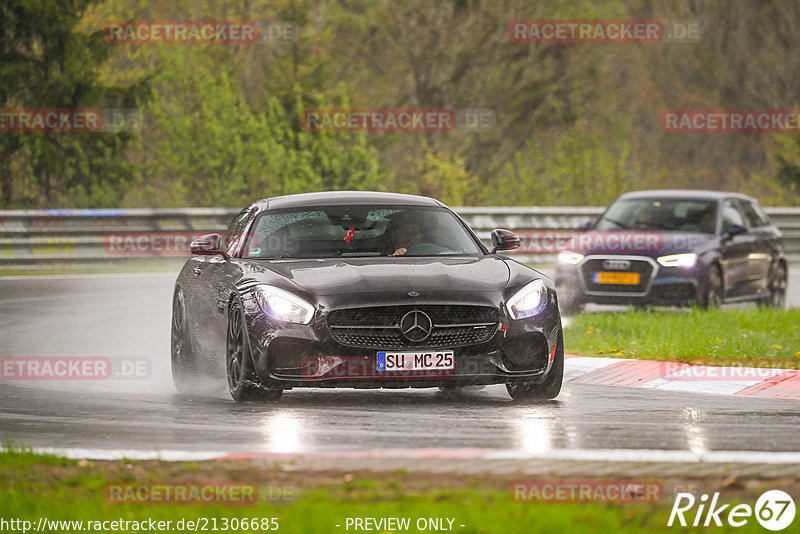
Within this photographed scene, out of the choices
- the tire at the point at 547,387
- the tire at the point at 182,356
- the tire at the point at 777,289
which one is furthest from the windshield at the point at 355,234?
the tire at the point at 777,289

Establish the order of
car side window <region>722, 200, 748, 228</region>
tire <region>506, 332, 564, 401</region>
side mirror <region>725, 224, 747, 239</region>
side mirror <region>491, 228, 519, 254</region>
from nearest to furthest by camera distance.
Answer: tire <region>506, 332, 564, 401</region> → side mirror <region>491, 228, 519, 254</region> → side mirror <region>725, 224, 747, 239</region> → car side window <region>722, 200, 748, 228</region>

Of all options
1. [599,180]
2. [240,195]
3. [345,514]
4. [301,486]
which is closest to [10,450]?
[301,486]

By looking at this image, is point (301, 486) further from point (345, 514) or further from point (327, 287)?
point (327, 287)

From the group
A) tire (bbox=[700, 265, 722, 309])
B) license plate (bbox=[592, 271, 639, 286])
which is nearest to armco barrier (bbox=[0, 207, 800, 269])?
license plate (bbox=[592, 271, 639, 286])

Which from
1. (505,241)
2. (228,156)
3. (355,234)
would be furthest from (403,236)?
(228,156)

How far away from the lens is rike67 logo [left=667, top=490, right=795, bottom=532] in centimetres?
605

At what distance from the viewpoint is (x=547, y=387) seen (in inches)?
405

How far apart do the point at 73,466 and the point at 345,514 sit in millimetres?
2033

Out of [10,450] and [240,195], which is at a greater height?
[10,450]

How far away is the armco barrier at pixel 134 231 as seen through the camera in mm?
23844

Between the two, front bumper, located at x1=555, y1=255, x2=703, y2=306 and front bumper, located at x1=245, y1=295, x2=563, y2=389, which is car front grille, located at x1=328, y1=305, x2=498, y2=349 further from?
front bumper, located at x1=555, y1=255, x2=703, y2=306

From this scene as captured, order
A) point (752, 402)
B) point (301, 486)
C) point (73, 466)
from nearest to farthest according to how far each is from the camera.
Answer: point (301, 486), point (73, 466), point (752, 402)

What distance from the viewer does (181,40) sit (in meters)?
32.7

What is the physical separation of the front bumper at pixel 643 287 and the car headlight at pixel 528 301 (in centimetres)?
751
